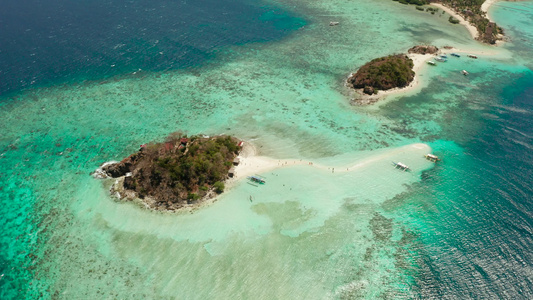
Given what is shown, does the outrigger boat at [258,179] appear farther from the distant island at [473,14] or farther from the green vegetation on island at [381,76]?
the distant island at [473,14]

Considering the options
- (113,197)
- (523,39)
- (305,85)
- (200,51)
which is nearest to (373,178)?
(305,85)

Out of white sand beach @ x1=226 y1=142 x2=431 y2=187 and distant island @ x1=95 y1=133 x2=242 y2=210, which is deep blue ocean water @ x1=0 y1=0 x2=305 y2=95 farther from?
white sand beach @ x1=226 y1=142 x2=431 y2=187

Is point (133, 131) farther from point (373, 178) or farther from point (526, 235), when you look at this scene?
point (526, 235)

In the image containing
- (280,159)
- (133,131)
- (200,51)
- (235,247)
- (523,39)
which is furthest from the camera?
(523,39)

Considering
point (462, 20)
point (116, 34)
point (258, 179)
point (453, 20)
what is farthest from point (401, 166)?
point (462, 20)

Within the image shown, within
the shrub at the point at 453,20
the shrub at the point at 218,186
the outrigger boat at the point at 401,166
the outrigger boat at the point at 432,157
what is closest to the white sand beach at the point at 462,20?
the shrub at the point at 453,20

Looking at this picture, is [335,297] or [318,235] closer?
[335,297]

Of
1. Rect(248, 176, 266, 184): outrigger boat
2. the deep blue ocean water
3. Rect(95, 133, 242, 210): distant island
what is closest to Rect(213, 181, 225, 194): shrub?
Rect(95, 133, 242, 210): distant island
